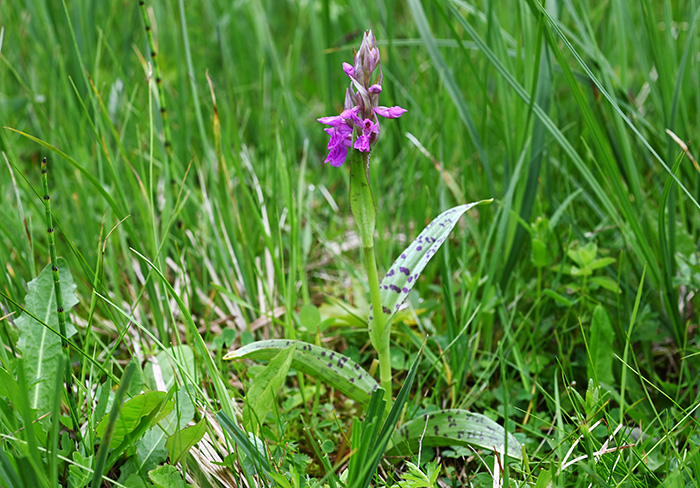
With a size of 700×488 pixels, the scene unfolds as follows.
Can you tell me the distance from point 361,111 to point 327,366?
0.56 m

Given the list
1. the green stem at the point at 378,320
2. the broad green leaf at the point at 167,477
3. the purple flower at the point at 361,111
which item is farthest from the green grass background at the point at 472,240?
the purple flower at the point at 361,111

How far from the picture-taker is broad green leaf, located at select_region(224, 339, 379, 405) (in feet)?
3.95

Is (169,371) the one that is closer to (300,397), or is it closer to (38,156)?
(300,397)

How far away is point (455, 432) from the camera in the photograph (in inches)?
48.6

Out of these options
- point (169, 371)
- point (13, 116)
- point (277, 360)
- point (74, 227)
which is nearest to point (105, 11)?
point (13, 116)

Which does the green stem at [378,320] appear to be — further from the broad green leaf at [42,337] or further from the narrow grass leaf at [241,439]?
the broad green leaf at [42,337]

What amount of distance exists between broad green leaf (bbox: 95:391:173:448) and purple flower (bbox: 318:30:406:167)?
584 mm

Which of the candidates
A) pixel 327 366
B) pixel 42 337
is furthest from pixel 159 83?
pixel 327 366

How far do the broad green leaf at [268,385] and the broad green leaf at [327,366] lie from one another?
4 cm

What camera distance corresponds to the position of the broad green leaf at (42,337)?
4.01 ft

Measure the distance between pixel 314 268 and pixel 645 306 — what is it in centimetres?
113

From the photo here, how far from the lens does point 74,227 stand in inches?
78.5

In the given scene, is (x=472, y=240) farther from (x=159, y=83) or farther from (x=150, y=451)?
(x=150, y=451)

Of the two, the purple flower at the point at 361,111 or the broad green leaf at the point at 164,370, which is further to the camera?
the broad green leaf at the point at 164,370
